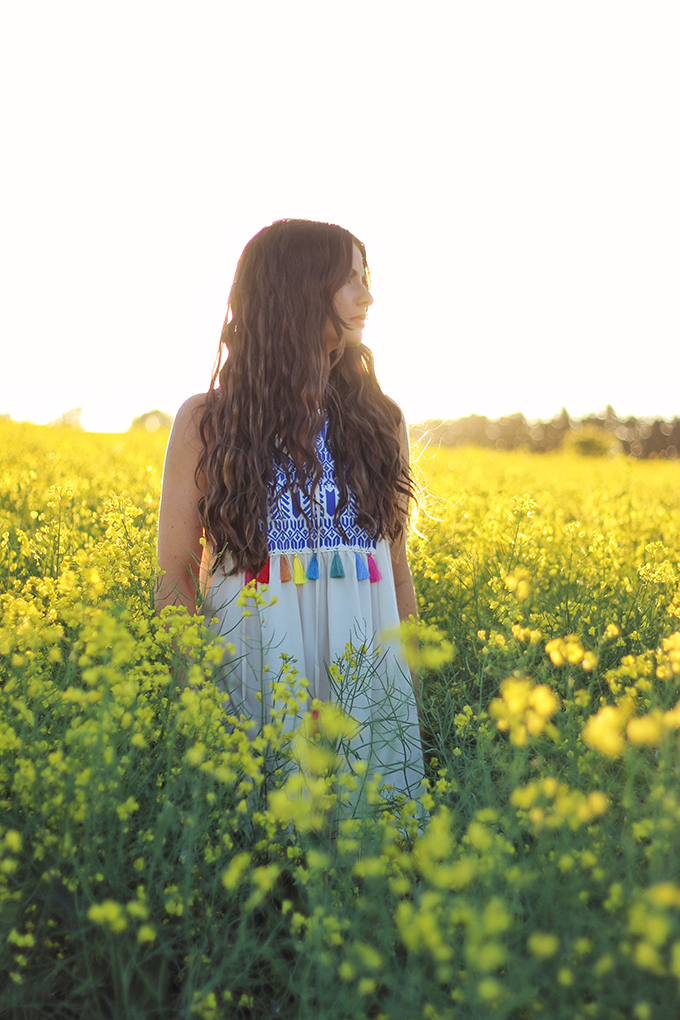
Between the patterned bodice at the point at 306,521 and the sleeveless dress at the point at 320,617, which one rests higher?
the patterned bodice at the point at 306,521

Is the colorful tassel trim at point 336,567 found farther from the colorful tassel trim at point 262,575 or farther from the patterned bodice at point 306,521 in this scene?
the colorful tassel trim at point 262,575

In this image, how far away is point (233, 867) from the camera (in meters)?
1.21

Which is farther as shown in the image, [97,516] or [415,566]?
[97,516]

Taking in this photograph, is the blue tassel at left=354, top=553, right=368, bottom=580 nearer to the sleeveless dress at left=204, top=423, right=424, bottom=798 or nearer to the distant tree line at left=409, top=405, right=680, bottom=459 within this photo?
the sleeveless dress at left=204, top=423, right=424, bottom=798

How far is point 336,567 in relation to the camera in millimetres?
2307

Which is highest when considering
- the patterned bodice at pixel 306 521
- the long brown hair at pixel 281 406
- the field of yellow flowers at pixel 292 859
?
the long brown hair at pixel 281 406

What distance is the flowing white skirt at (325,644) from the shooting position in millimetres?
2209

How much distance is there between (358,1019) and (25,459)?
5500 mm

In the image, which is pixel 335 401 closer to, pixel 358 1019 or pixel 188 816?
pixel 188 816

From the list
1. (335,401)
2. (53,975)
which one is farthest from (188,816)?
(335,401)

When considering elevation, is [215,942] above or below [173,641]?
below

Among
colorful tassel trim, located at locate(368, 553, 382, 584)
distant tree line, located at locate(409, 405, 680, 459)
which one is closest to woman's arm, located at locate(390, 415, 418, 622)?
colorful tassel trim, located at locate(368, 553, 382, 584)

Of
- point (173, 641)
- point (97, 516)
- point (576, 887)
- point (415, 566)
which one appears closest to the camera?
point (576, 887)

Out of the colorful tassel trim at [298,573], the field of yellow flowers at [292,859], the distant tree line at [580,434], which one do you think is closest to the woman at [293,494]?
the colorful tassel trim at [298,573]
